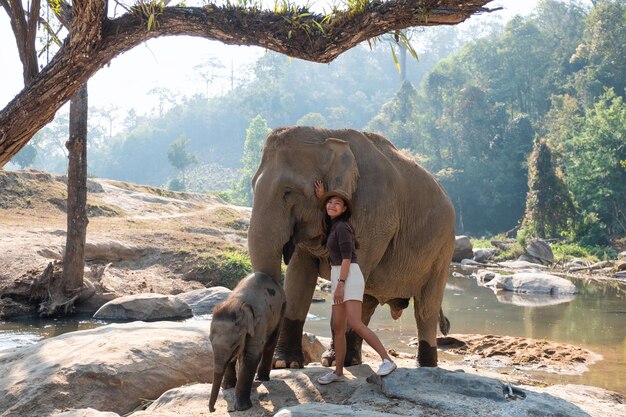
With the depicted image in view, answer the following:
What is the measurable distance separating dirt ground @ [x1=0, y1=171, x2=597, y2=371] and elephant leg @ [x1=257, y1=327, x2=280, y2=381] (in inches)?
276

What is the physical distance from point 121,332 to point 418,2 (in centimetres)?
464

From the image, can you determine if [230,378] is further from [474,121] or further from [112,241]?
[474,121]

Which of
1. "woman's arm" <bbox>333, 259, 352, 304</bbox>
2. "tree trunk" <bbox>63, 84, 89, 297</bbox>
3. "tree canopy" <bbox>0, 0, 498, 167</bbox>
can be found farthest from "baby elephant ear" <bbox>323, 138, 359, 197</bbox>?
"tree trunk" <bbox>63, 84, 89, 297</bbox>

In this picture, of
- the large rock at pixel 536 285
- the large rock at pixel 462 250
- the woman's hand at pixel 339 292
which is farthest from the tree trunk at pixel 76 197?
the large rock at pixel 462 250

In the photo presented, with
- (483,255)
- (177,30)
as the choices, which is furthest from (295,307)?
(483,255)

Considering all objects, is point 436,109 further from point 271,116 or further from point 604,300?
point 604,300

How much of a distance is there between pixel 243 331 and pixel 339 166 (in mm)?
2123

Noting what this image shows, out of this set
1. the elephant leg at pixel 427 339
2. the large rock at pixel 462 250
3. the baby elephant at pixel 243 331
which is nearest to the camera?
the baby elephant at pixel 243 331

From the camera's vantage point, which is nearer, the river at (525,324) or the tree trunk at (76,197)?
the river at (525,324)

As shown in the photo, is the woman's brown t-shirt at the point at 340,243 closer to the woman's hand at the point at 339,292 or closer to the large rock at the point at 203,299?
the woman's hand at the point at 339,292

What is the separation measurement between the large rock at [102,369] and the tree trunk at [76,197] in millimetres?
8171

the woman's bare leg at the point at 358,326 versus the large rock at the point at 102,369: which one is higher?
the woman's bare leg at the point at 358,326

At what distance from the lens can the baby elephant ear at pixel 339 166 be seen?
23.5 feet

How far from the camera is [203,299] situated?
16.8 meters
